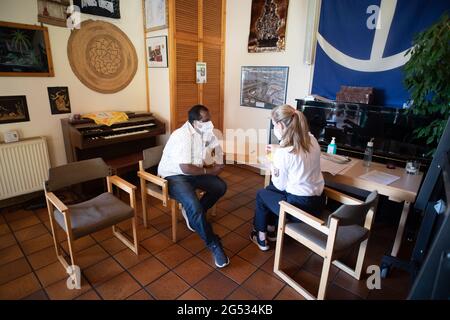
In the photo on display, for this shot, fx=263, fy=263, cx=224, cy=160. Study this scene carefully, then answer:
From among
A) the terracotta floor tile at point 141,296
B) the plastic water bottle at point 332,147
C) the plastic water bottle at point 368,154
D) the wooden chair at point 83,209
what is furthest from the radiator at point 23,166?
the plastic water bottle at point 368,154

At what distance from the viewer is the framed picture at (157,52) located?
319 centimetres

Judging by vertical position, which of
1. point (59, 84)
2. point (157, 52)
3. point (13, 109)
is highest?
point (157, 52)

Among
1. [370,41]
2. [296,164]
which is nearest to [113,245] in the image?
[296,164]

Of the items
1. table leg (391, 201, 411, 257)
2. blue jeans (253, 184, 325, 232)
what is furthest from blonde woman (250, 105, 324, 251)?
table leg (391, 201, 411, 257)

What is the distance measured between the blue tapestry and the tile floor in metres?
1.46

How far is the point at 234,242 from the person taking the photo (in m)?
2.29

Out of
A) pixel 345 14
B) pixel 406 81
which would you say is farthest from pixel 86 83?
pixel 406 81

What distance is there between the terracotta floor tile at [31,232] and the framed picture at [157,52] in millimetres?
2192

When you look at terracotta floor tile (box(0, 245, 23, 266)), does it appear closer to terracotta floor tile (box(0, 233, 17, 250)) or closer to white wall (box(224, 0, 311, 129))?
terracotta floor tile (box(0, 233, 17, 250))

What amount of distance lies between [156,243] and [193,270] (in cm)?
47

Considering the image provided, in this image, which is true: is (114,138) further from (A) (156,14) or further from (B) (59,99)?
(A) (156,14)

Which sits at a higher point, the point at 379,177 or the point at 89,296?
the point at 379,177

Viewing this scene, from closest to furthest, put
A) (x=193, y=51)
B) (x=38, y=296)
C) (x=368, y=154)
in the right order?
(x=38, y=296) < (x=368, y=154) < (x=193, y=51)

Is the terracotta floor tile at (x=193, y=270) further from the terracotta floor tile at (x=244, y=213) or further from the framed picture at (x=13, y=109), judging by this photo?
the framed picture at (x=13, y=109)
